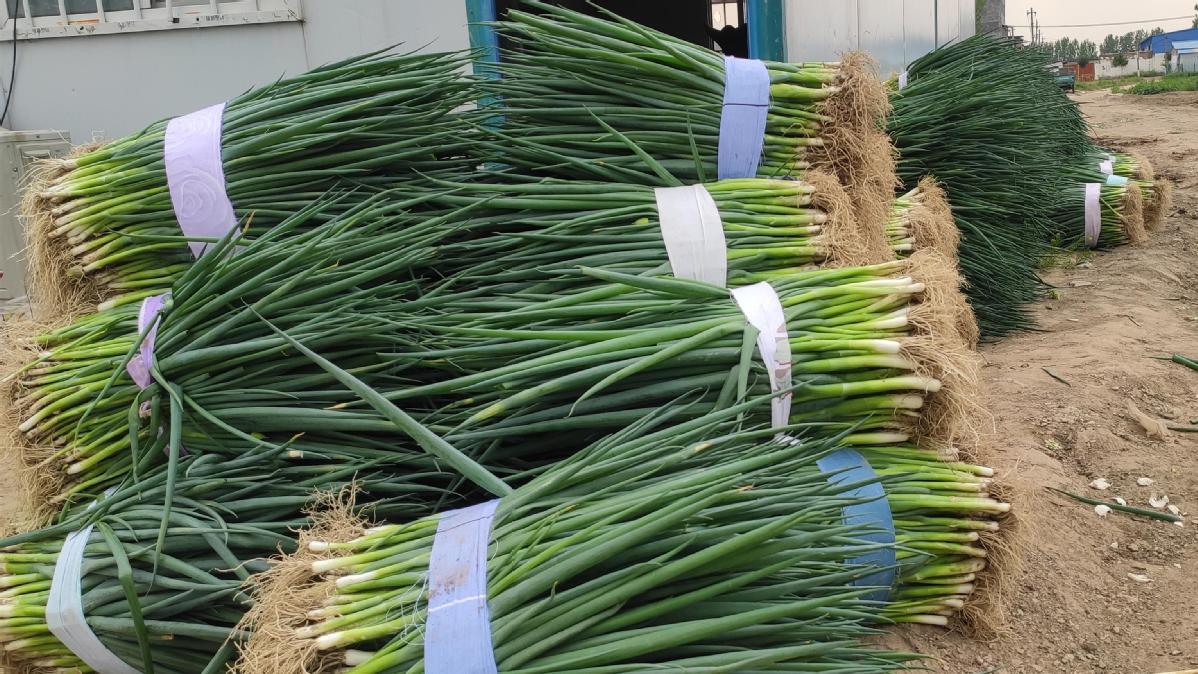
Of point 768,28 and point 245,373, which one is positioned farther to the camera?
point 768,28

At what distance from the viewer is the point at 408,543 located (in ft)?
4.75

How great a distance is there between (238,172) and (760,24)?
2425mm

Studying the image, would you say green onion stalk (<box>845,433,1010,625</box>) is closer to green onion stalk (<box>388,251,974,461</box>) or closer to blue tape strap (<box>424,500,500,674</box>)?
green onion stalk (<box>388,251,974,461</box>)

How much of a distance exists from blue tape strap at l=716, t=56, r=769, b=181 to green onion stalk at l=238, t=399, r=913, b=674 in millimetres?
1094

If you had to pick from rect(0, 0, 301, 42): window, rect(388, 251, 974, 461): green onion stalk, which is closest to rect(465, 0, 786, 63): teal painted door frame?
rect(0, 0, 301, 42): window

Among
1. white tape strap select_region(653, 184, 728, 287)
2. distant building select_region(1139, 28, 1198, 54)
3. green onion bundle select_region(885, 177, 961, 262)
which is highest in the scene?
distant building select_region(1139, 28, 1198, 54)

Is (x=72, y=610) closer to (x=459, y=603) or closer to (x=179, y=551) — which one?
(x=179, y=551)

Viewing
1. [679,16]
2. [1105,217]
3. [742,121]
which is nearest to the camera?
[742,121]

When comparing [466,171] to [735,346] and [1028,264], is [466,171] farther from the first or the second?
[1028,264]

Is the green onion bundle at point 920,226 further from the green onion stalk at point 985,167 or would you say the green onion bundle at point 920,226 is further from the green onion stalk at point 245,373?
the green onion stalk at point 245,373

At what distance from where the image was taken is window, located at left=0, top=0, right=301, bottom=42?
181 inches

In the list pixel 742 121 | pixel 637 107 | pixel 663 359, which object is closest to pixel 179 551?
pixel 663 359

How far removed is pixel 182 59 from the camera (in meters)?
4.85

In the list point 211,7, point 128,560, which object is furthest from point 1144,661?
point 211,7
